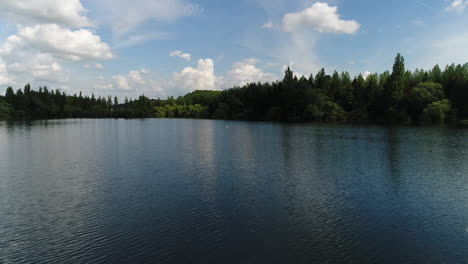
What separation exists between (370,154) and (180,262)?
40.6 m

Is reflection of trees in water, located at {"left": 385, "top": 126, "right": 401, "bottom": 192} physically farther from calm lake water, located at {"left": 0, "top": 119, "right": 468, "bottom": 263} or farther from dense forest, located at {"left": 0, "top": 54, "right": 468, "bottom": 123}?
dense forest, located at {"left": 0, "top": 54, "right": 468, "bottom": 123}

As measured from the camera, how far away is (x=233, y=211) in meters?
21.4

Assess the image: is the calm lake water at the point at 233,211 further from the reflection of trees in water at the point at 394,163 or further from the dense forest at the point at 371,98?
the dense forest at the point at 371,98

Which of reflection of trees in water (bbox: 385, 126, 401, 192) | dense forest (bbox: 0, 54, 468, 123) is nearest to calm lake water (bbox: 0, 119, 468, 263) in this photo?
reflection of trees in water (bbox: 385, 126, 401, 192)

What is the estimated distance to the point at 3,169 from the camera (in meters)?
35.3

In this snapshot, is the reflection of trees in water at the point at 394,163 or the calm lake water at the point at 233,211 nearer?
the calm lake water at the point at 233,211

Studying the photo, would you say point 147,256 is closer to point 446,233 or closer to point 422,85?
point 446,233

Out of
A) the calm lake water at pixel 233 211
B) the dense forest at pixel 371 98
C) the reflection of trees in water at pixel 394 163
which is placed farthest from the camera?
the dense forest at pixel 371 98

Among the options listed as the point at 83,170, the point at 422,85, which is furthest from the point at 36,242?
the point at 422,85

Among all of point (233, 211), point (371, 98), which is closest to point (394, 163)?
point (233, 211)

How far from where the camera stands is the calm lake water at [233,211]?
15.4 meters

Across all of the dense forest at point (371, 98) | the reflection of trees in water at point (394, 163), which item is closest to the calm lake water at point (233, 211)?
the reflection of trees in water at point (394, 163)

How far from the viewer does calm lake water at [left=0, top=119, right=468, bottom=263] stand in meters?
15.4

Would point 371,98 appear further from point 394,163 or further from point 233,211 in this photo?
point 233,211
